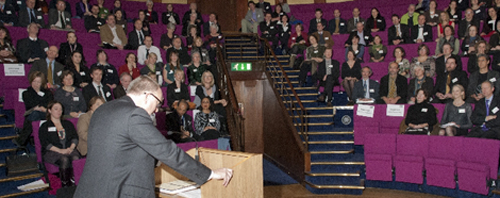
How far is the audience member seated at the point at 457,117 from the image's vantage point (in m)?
4.83

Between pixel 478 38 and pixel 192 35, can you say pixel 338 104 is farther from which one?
pixel 192 35

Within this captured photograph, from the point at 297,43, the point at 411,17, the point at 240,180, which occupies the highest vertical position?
the point at 411,17

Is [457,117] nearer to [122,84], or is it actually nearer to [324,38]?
[324,38]

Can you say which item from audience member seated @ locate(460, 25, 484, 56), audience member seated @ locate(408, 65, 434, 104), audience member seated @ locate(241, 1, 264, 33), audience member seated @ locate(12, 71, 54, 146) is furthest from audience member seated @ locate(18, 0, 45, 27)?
audience member seated @ locate(460, 25, 484, 56)

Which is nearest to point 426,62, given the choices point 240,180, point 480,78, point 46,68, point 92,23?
point 480,78

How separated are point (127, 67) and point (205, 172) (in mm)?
4648

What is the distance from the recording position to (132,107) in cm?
158

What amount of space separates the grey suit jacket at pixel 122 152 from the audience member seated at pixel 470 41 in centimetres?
600

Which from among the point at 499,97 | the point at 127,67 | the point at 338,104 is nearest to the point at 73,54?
the point at 127,67

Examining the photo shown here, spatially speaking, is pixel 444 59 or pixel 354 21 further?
pixel 354 21

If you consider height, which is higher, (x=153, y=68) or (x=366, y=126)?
(x=153, y=68)

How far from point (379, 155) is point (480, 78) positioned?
6.27 ft

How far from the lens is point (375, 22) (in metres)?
7.96

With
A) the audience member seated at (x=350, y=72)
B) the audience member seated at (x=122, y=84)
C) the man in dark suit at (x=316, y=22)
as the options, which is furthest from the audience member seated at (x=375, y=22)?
the audience member seated at (x=122, y=84)
